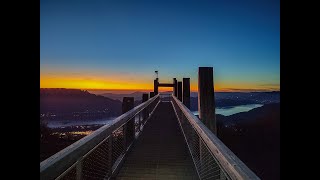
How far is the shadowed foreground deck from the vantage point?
527 centimetres

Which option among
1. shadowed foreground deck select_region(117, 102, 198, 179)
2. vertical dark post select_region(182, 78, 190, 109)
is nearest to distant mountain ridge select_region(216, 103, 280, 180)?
vertical dark post select_region(182, 78, 190, 109)

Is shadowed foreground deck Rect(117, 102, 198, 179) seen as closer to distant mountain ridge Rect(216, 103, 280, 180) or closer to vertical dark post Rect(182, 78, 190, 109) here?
vertical dark post Rect(182, 78, 190, 109)

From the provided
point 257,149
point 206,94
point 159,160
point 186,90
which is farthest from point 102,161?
point 257,149

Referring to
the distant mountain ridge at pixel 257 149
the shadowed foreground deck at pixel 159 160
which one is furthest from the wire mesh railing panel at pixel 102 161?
the distant mountain ridge at pixel 257 149

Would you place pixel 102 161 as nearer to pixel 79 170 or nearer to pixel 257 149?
pixel 79 170

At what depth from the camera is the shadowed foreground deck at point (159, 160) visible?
5.27 meters

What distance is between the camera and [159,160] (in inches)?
250

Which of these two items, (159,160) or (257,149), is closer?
(159,160)

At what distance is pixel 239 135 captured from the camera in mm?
85375
